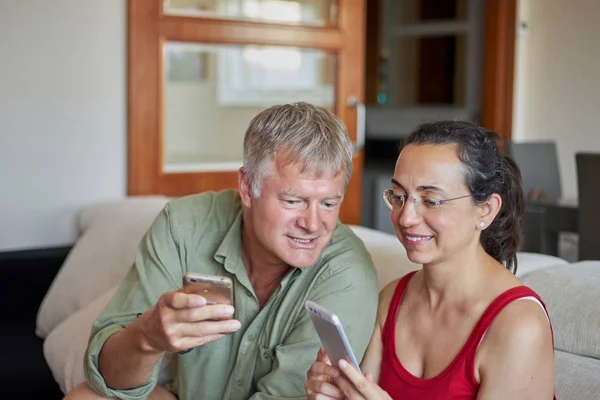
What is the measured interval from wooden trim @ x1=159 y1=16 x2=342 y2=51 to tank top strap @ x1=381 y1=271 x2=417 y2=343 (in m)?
2.20

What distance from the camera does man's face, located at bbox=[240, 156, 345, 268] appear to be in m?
1.56

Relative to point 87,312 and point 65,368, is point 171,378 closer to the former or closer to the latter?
point 65,368

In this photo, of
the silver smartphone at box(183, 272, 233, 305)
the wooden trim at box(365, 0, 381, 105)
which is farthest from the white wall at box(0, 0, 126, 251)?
the wooden trim at box(365, 0, 381, 105)

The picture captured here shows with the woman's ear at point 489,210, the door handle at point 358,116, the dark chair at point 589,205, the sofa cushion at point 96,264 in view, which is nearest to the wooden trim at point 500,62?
the door handle at point 358,116

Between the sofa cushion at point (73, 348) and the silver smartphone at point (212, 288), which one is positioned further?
the sofa cushion at point (73, 348)

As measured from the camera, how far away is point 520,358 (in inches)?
50.9

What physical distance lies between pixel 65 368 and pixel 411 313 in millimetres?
982

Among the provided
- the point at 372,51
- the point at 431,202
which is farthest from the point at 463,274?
the point at 372,51

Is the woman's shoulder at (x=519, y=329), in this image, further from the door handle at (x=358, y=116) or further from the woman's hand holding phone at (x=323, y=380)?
the door handle at (x=358, y=116)

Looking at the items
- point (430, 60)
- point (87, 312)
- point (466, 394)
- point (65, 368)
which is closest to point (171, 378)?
point (65, 368)

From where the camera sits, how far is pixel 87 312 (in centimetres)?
232

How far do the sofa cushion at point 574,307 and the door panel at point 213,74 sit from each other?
7.20ft

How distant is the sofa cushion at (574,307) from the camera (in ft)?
4.99

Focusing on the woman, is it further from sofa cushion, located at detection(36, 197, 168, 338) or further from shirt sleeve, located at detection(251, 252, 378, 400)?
sofa cushion, located at detection(36, 197, 168, 338)
